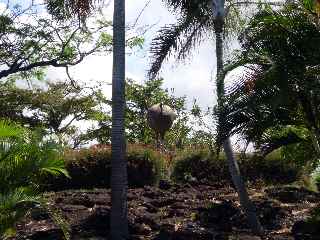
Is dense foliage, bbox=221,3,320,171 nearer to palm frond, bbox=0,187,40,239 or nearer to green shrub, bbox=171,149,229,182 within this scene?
palm frond, bbox=0,187,40,239

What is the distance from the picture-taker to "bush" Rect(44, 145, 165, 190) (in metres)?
16.7

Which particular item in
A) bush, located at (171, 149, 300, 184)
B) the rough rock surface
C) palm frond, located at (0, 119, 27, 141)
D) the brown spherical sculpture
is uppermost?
the brown spherical sculpture

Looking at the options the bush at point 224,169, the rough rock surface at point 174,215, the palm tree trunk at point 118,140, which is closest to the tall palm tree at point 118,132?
the palm tree trunk at point 118,140

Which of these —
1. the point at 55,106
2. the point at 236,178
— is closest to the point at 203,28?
the point at 236,178

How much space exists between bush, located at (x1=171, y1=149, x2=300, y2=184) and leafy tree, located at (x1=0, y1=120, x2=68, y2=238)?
10.7 m

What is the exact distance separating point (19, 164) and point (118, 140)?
274 centimetres

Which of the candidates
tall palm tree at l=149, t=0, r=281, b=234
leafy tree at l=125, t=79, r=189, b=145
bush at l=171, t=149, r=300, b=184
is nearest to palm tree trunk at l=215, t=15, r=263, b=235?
tall palm tree at l=149, t=0, r=281, b=234

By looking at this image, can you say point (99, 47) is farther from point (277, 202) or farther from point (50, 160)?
point (50, 160)

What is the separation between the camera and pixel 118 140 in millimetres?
11438

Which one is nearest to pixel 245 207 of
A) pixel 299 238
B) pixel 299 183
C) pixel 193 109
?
pixel 299 238

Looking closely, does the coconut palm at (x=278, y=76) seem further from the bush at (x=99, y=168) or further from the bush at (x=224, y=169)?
the bush at (x=224, y=169)

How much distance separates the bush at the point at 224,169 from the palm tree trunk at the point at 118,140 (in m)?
8.31

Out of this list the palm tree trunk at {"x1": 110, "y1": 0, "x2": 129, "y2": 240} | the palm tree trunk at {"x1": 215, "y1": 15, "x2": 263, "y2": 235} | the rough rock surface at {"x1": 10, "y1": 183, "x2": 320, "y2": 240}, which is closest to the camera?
the palm tree trunk at {"x1": 110, "y1": 0, "x2": 129, "y2": 240}

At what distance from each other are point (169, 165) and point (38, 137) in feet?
38.6
